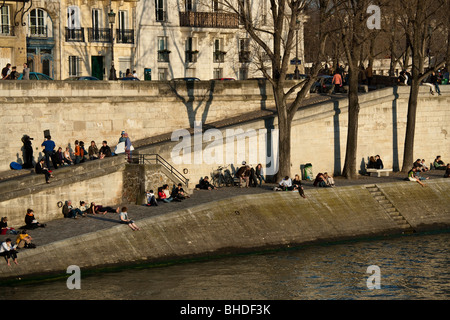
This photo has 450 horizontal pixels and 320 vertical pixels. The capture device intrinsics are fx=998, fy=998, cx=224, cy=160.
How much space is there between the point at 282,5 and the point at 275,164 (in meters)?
7.40

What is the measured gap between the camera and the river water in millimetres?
32188

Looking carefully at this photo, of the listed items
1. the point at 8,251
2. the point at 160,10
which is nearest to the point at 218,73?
the point at 160,10

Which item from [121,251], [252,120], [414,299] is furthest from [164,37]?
[414,299]

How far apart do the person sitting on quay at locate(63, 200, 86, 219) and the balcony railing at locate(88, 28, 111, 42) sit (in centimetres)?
1825

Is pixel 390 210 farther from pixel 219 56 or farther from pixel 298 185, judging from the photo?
pixel 219 56

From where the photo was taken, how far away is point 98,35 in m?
55.5

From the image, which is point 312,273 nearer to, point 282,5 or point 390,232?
point 390,232

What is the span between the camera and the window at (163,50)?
194 ft

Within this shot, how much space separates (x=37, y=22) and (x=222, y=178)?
16.3 m

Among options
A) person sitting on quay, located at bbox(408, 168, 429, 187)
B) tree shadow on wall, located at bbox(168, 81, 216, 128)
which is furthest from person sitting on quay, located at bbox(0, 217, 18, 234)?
person sitting on quay, located at bbox(408, 168, 429, 187)

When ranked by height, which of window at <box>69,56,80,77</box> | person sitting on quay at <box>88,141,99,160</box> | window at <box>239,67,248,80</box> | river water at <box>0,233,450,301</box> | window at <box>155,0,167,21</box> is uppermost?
window at <box>155,0,167,21</box>

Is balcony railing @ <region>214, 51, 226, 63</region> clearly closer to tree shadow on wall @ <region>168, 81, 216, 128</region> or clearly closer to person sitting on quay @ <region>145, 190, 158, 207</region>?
tree shadow on wall @ <region>168, 81, 216, 128</region>

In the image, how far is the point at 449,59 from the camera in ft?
170
